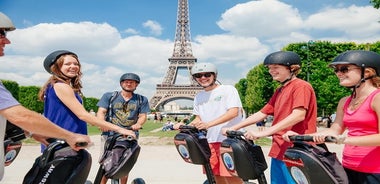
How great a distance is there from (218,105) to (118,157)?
141 cm

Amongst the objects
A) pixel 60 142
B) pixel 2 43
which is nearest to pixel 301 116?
pixel 60 142

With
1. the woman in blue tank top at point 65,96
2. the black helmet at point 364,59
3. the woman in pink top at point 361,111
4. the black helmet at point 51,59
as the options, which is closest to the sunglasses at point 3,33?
the woman in blue tank top at point 65,96

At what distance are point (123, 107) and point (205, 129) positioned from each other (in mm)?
1470

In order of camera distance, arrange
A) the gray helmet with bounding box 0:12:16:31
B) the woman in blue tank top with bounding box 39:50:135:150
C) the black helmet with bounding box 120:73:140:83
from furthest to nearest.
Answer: the black helmet with bounding box 120:73:140:83 → the woman in blue tank top with bounding box 39:50:135:150 → the gray helmet with bounding box 0:12:16:31

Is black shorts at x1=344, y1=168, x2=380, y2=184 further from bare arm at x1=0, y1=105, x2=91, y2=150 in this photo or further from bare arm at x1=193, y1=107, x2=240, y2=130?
bare arm at x1=0, y1=105, x2=91, y2=150

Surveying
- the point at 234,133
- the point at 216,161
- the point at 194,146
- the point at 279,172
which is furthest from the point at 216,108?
the point at 279,172

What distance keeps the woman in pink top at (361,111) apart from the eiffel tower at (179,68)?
6069 cm

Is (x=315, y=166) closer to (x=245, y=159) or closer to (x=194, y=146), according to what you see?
(x=245, y=159)

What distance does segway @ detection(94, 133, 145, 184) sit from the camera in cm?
324

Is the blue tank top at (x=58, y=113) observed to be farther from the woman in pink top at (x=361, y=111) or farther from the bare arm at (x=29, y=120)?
the woman in pink top at (x=361, y=111)

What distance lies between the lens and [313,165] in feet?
7.77

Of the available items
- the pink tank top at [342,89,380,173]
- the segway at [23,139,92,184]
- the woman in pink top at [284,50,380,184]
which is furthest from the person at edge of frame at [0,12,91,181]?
the pink tank top at [342,89,380,173]

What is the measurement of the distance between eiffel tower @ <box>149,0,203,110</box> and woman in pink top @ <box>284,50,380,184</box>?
2389 inches

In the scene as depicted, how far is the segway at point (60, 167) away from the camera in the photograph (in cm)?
253
